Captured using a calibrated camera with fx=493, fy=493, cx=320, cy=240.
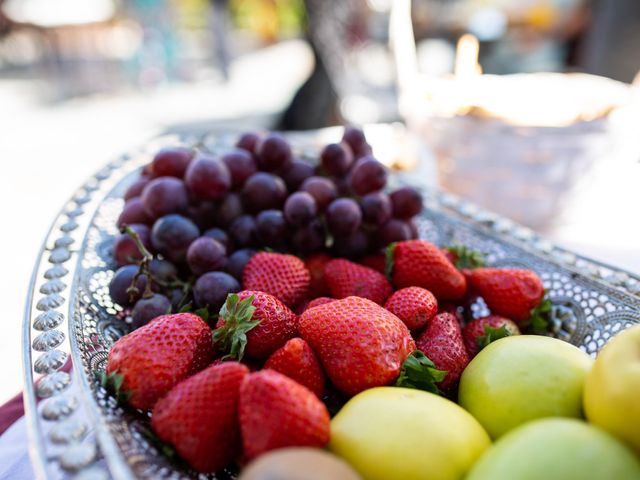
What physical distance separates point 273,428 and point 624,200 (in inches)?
53.4

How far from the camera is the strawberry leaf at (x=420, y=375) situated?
0.56 m

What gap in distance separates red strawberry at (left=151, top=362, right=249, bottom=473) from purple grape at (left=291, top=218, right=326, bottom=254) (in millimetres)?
324

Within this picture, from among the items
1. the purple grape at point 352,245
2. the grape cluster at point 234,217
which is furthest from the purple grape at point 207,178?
the purple grape at point 352,245

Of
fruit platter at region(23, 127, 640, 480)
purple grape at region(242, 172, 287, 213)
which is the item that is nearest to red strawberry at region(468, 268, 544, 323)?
fruit platter at region(23, 127, 640, 480)

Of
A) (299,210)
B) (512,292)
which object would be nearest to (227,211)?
(299,210)

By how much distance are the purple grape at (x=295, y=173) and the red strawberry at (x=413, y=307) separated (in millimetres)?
314

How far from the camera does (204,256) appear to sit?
70cm

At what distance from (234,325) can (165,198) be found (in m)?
0.29

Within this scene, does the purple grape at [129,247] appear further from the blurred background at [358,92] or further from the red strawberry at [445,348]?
the red strawberry at [445,348]

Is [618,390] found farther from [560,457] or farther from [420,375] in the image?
[420,375]

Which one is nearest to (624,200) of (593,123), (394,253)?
(593,123)

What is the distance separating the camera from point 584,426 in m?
0.44

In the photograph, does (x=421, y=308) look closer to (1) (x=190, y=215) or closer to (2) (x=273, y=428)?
(2) (x=273, y=428)

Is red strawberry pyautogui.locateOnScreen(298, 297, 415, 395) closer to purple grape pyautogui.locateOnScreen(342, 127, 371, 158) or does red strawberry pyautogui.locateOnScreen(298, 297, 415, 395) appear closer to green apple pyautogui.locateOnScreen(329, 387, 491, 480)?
green apple pyautogui.locateOnScreen(329, 387, 491, 480)
